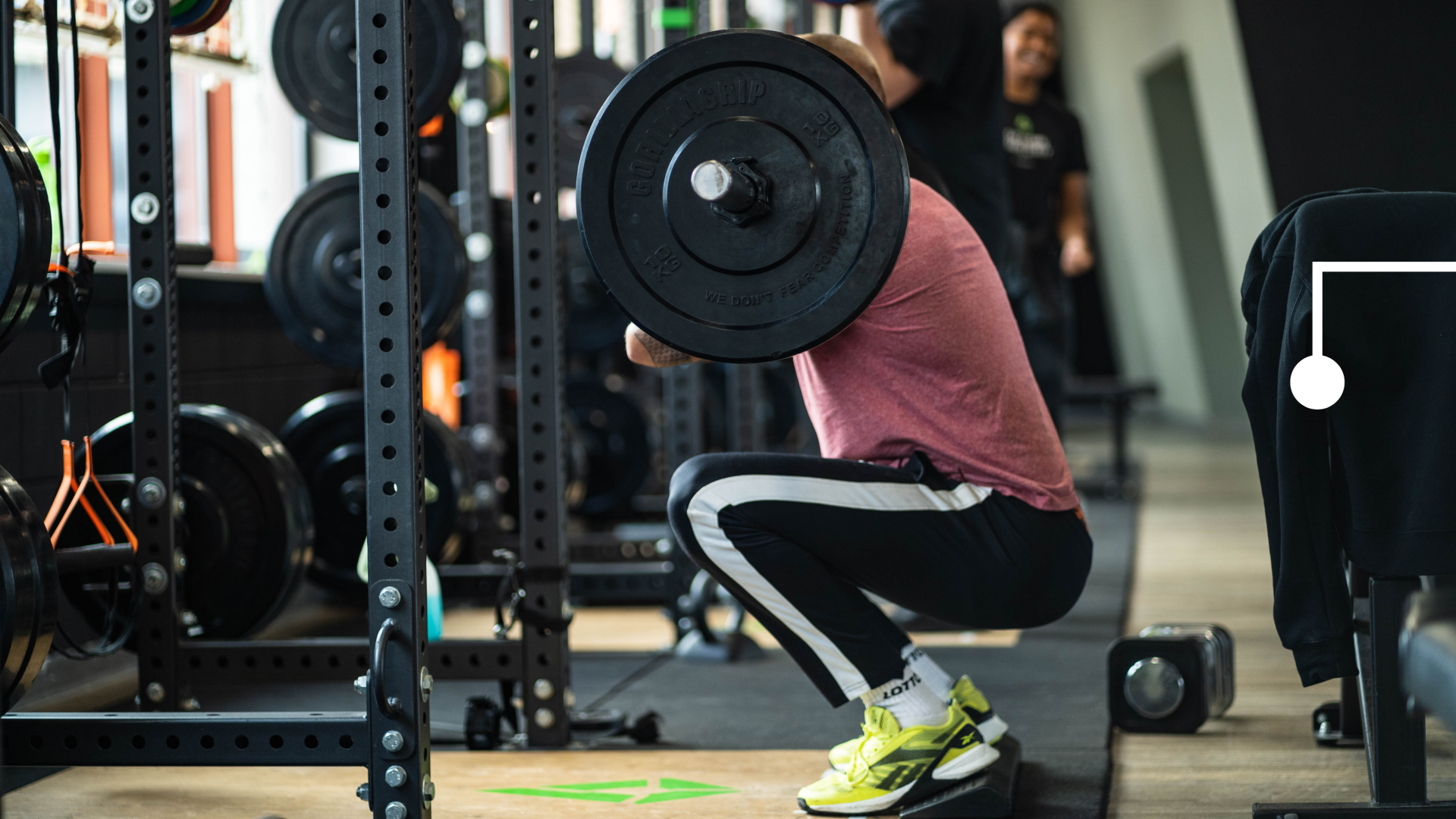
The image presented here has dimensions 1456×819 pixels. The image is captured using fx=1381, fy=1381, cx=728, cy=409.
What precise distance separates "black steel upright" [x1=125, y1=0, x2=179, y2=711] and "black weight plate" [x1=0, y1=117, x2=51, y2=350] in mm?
377

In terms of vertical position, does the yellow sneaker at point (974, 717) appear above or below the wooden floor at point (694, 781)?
above

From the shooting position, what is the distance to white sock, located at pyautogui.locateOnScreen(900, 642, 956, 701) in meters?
1.90

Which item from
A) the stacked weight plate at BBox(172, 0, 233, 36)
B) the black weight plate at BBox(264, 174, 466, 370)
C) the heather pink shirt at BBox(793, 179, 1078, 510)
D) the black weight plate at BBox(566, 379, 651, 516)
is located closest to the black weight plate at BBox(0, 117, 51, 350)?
the stacked weight plate at BBox(172, 0, 233, 36)

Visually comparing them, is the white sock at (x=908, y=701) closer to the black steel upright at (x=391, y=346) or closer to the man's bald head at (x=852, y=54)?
the black steel upright at (x=391, y=346)

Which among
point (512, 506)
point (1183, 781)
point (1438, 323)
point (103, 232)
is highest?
point (103, 232)

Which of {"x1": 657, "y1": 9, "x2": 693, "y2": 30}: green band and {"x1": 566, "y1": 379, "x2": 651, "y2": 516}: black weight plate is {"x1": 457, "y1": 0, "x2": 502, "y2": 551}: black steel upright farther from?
{"x1": 566, "y1": 379, "x2": 651, "y2": 516}: black weight plate

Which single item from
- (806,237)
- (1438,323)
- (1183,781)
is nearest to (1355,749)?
(1183,781)

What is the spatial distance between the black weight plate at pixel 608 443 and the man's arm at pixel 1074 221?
1595 mm

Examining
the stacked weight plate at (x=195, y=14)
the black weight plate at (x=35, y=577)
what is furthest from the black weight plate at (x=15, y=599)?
the stacked weight plate at (x=195, y=14)

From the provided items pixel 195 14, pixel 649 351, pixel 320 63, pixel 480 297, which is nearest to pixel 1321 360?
pixel 649 351

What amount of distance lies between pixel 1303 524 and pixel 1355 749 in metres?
0.75

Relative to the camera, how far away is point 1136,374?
13.6m

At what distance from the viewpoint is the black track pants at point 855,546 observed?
5.99ft

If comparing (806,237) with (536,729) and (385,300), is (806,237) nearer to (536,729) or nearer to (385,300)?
(385,300)
